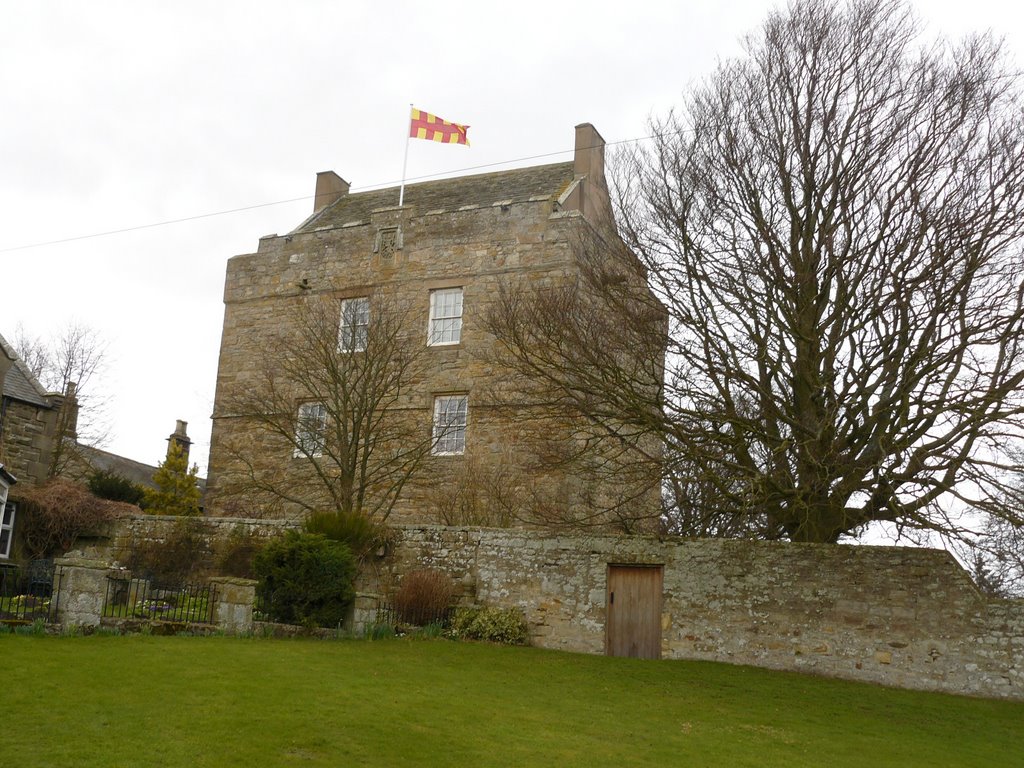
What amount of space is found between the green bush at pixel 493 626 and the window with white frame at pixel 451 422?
24.0ft

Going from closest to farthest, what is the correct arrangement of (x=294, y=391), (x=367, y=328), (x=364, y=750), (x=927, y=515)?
(x=364, y=750)
(x=927, y=515)
(x=367, y=328)
(x=294, y=391)

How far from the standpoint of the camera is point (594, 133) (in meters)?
27.5

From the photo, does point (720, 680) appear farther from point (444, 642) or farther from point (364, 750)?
point (364, 750)

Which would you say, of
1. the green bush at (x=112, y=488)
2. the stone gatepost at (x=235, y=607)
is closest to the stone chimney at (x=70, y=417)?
the green bush at (x=112, y=488)

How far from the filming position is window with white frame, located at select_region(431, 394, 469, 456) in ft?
81.2

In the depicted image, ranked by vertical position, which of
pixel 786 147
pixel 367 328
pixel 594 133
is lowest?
pixel 367 328

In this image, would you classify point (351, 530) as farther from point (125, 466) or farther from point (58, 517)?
point (125, 466)

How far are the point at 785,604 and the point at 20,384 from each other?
19.5 meters

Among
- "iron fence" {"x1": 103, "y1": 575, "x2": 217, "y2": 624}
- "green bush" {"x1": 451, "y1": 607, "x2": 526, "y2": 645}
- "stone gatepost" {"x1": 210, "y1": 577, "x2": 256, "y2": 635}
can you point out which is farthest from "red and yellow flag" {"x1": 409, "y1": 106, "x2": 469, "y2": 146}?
"stone gatepost" {"x1": 210, "y1": 577, "x2": 256, "y2": 635}

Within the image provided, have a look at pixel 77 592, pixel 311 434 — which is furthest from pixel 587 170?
pixel 77 592

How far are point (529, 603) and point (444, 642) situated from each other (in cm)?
190

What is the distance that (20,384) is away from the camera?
24.8 metres

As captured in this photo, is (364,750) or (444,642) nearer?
(364,750)

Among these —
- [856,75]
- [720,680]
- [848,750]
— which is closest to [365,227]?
[856,75]
